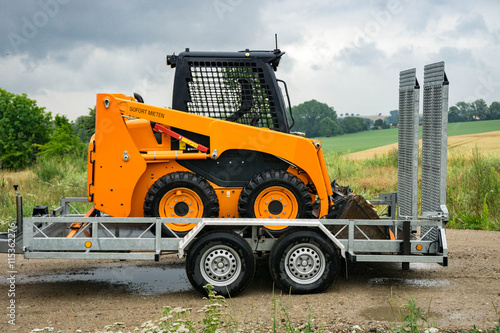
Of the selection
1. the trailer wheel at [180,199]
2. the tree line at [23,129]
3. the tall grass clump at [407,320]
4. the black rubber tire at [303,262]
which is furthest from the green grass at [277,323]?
the tree line at [23,129]

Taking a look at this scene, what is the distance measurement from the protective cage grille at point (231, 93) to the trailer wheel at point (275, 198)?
80 centimetres

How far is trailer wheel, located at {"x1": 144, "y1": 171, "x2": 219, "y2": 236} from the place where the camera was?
7461mm

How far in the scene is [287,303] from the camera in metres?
6.88

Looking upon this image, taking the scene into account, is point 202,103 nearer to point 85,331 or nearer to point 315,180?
point 315,180

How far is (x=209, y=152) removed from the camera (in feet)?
25.0

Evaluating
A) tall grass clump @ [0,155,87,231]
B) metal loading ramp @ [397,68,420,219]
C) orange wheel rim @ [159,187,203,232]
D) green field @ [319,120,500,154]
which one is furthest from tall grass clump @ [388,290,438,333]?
green field @ [319,120,500,154]

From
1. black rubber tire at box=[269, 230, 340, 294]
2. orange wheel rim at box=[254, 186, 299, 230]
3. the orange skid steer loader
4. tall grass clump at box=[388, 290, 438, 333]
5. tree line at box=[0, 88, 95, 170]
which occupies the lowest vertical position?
tall grass clump at box=[388, 290, 438, 333]

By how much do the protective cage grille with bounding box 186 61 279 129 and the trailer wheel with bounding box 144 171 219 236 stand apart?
989 mm

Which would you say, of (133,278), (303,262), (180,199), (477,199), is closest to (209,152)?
(180,199)

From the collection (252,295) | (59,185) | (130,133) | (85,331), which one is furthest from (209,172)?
(59,185)

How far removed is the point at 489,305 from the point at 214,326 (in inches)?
158

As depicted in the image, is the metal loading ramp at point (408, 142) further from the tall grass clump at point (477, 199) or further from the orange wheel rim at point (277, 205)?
the tall grass clump at point (477, 199)

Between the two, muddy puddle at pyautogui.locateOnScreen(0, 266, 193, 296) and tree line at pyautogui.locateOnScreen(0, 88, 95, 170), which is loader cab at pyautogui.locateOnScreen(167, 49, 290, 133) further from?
tree line at pyautogui.locateOnScreen(0, 88, 95, 170)

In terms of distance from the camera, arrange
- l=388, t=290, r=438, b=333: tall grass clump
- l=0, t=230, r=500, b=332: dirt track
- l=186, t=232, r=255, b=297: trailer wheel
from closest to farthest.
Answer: l=388, t=290, r=438, b=333: tall grass clump
l=0, t=230, r=500, b=332: dirt track
l=186, t=232, r=255, b=297: trailer wheel
